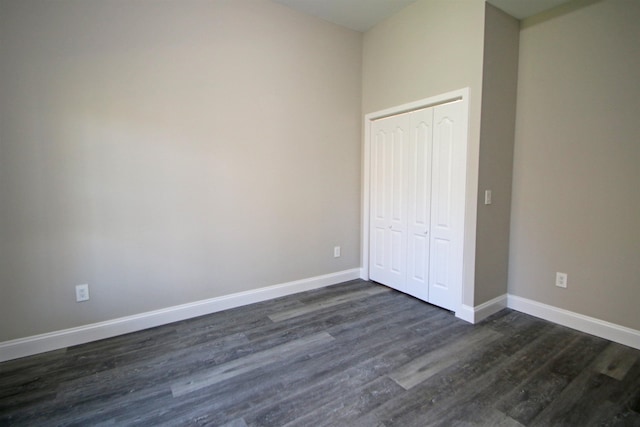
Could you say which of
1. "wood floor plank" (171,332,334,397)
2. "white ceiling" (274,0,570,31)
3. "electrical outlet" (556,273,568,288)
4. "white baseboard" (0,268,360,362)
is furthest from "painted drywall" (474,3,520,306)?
"white baseboard" (0,268,360,362)

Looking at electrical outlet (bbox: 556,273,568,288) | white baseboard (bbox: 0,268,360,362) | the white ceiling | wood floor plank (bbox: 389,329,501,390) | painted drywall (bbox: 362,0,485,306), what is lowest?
wood floor plank (bbox: 389,329,501,390)

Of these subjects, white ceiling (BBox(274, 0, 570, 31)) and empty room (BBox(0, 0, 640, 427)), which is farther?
white ceiling (BBox(274, 0, 570, 31))

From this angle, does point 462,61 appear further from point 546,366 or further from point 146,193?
point 146,193

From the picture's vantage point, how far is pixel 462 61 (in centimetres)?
271

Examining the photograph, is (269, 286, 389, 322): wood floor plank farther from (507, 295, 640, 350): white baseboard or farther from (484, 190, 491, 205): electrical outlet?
(484, 190, 491, 205): electrical outlet

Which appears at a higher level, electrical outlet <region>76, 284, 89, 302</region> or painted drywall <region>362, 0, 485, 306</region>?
painted drywall <region>362, 0, 485, 306</region>

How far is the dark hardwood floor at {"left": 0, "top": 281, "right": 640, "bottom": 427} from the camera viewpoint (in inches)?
66.2

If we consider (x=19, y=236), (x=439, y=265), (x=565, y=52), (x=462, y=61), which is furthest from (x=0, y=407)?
(x=565, y=52)

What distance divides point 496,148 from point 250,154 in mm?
2373

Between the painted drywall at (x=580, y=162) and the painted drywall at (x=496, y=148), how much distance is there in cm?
10

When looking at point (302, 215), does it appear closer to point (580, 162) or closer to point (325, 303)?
point (325, 303)

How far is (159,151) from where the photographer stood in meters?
2.64

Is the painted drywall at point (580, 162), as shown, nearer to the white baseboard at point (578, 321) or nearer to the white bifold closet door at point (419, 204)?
the white baseboard at point (578, 321)

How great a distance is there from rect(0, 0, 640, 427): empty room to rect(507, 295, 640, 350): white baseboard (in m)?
0.02
